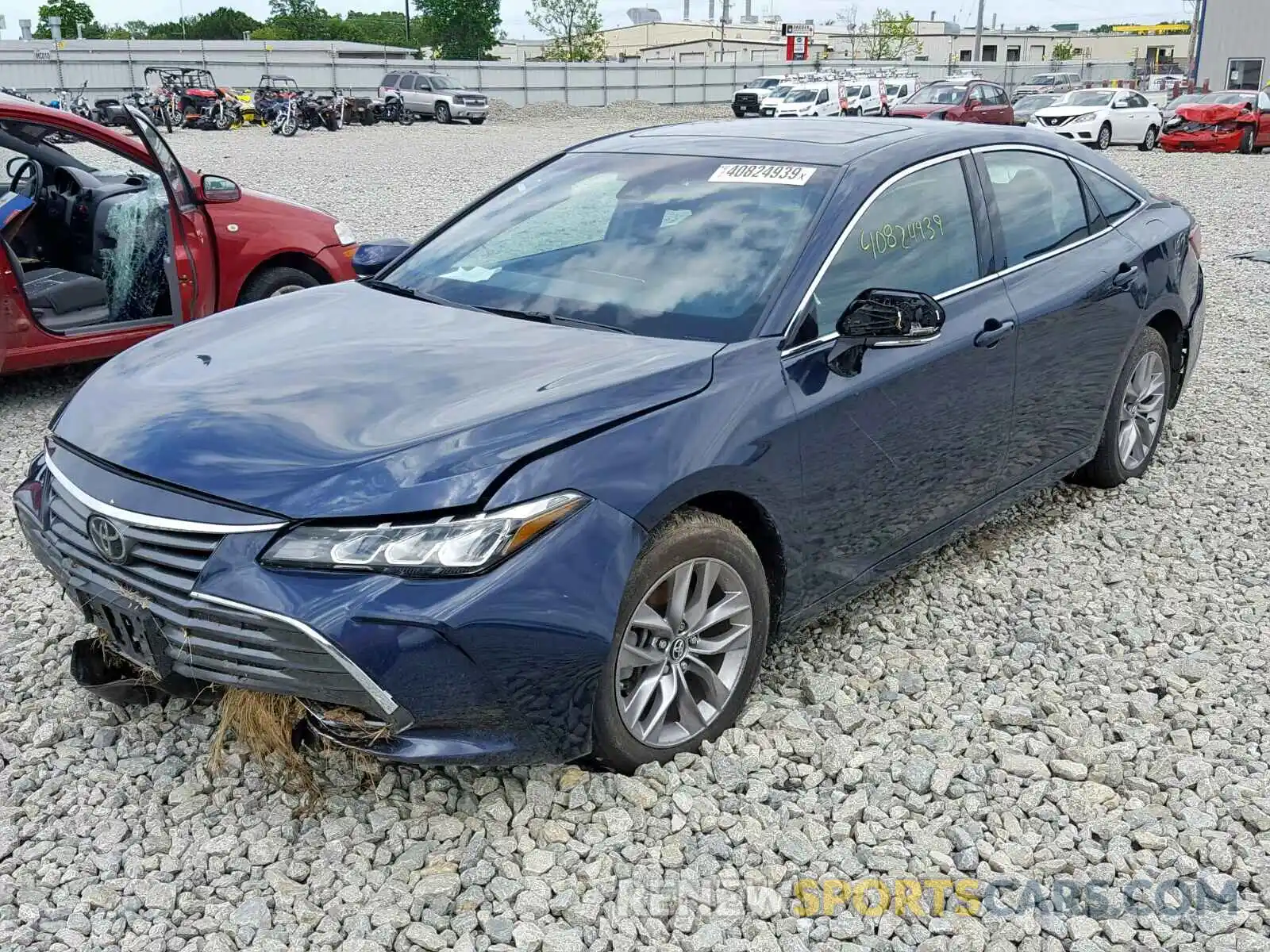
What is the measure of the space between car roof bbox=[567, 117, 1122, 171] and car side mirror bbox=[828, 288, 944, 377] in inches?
24.9

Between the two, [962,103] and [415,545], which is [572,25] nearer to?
[962,103]

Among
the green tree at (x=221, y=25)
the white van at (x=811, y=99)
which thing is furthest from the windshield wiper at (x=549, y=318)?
the green tree at (x=221, y=25)

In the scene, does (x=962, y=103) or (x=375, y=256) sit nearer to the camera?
(x=375, y=256)

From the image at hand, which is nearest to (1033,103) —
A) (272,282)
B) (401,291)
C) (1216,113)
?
(1216,113)

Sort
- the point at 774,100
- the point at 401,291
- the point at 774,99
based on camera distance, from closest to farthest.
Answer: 1. the point at 401,291
2. the point at 774,100
3. the point at 774,99

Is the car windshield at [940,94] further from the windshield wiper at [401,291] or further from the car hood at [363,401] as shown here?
the car hood at [363,401]

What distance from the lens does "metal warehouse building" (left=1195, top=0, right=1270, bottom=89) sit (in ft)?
138

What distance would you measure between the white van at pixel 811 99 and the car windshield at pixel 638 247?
111 ft

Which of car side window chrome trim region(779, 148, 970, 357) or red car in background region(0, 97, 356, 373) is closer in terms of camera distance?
car side window chrome trim region(779, 148, 970, 357)

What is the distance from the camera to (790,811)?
308 cm

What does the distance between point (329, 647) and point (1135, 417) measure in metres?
3.99

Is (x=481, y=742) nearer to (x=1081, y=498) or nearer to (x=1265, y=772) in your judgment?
(x=1265, y=772)

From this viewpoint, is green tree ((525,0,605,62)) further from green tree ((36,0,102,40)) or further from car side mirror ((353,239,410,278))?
car side mirror ((353,239,410,278))

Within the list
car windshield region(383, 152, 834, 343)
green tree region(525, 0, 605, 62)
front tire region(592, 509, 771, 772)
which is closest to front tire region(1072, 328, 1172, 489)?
car windshield region(383, 152, 834, 343)
